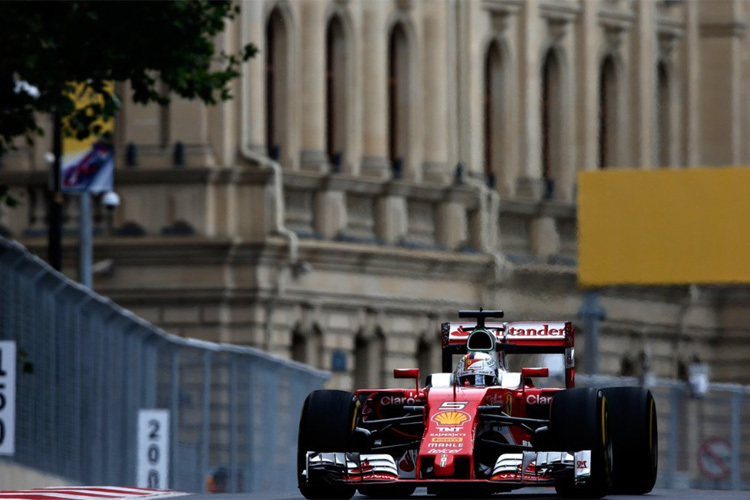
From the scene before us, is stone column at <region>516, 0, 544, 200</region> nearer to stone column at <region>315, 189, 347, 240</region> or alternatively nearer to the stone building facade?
the stone building facade

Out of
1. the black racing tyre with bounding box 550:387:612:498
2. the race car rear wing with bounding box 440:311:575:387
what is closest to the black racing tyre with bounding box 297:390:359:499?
the black racing tyre with bounding box 550:387:612:498

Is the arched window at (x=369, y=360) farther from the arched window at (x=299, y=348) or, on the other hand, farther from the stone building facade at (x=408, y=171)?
the arched window at (x=299, y=348)

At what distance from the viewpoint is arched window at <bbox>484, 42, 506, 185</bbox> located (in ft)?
224

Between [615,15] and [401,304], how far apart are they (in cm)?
1260

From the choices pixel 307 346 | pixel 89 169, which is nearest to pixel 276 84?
pixel 307 346

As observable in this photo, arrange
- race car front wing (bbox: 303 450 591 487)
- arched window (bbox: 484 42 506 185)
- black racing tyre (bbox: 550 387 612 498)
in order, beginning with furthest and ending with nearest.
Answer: arched window (bbox: 484 42 506 185) < black racing tyre (bbox: 550 387 612 498) < race car front wing (bbox: 303 450 591 487)

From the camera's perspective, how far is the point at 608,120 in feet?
239

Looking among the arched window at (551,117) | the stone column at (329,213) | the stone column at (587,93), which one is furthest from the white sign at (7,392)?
the stone column at (587,93)

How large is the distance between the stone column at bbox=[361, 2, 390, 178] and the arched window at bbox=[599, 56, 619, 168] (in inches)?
414

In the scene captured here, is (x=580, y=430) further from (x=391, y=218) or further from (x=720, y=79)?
(x=720, y=79)

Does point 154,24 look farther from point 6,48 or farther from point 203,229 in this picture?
point 203,229

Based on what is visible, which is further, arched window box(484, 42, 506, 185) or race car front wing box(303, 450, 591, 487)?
arched window box(484, 42, 506, 185)

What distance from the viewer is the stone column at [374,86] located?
2490 inches

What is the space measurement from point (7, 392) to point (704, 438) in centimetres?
2000
